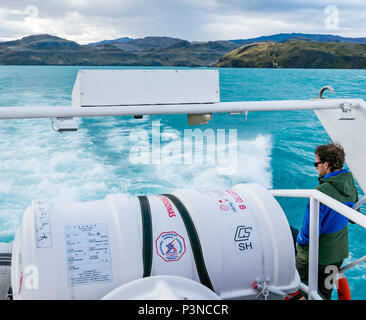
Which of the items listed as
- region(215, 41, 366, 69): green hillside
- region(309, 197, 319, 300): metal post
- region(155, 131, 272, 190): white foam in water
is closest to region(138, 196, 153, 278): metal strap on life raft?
region(309, 197, 319, 300): metal post

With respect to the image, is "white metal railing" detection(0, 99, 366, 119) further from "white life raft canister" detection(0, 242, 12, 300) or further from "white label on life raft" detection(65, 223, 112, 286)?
"white life raft canister" detection(0, 242, 12, 300)

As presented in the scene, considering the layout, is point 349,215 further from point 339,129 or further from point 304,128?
point 304,128

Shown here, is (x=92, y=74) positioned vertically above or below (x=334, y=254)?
above

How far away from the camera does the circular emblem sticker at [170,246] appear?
77.1 inches

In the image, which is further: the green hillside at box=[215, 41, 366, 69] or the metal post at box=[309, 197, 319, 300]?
the green hillside at box=[215, 41, 366, 69]

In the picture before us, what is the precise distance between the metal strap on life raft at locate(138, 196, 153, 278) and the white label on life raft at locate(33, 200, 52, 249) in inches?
17.8


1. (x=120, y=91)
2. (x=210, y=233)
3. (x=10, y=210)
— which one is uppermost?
(x=120, y=91)

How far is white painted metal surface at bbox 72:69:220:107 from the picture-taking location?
7.55 feet

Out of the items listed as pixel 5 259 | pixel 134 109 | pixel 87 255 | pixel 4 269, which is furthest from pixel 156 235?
pixel 5 259

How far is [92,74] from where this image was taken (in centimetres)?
229

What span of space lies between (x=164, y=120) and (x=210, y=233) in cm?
1335

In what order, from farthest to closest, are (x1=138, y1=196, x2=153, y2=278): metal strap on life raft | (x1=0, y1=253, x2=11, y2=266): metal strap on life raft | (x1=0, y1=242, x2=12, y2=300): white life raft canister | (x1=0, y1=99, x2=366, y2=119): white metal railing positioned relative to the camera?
(x1=0, y1=253, x2=11, y2=266): metal strap on life raft, (x1=0, y1=242, x2=12, y2=300): white life raft canister, (x1=0, y1=99, x2=366, y2=119): white metal railing, (x1=138, y1=196, x2=153, y2=278): metal strap on life raft

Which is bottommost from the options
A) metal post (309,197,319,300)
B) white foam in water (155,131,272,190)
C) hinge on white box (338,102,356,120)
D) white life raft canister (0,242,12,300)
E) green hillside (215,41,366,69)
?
white foam in water (155,131,272,190)
